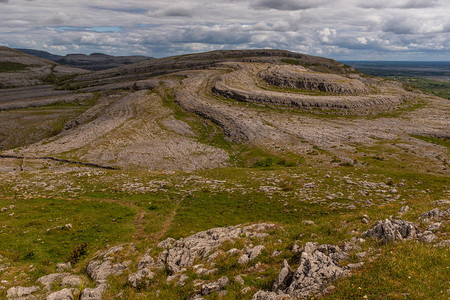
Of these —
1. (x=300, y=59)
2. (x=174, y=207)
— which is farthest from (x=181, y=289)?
(x=300, y=59)

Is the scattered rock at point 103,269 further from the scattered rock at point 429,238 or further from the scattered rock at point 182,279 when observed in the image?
the scattered rock at point 429,238

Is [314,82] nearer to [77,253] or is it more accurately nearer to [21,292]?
[77,253]

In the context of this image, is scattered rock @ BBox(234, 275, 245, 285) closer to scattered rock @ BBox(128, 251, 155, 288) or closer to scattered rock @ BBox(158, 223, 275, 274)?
scattered rock @ BBox(158, 223, 275, 274)

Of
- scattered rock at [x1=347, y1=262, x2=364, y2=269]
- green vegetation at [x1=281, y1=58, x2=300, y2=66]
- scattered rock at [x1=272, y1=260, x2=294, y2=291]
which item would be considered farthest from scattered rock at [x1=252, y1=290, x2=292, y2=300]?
green vegetation at [x1=281, y1=58, x2=300, y2=66]

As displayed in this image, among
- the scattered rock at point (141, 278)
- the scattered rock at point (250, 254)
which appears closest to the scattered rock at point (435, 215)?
the scattered rock at point (250, 254)

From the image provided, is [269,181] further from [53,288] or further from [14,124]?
[14,124]

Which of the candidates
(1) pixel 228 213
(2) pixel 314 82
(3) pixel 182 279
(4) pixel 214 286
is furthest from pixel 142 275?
(2) pixel 314 82
